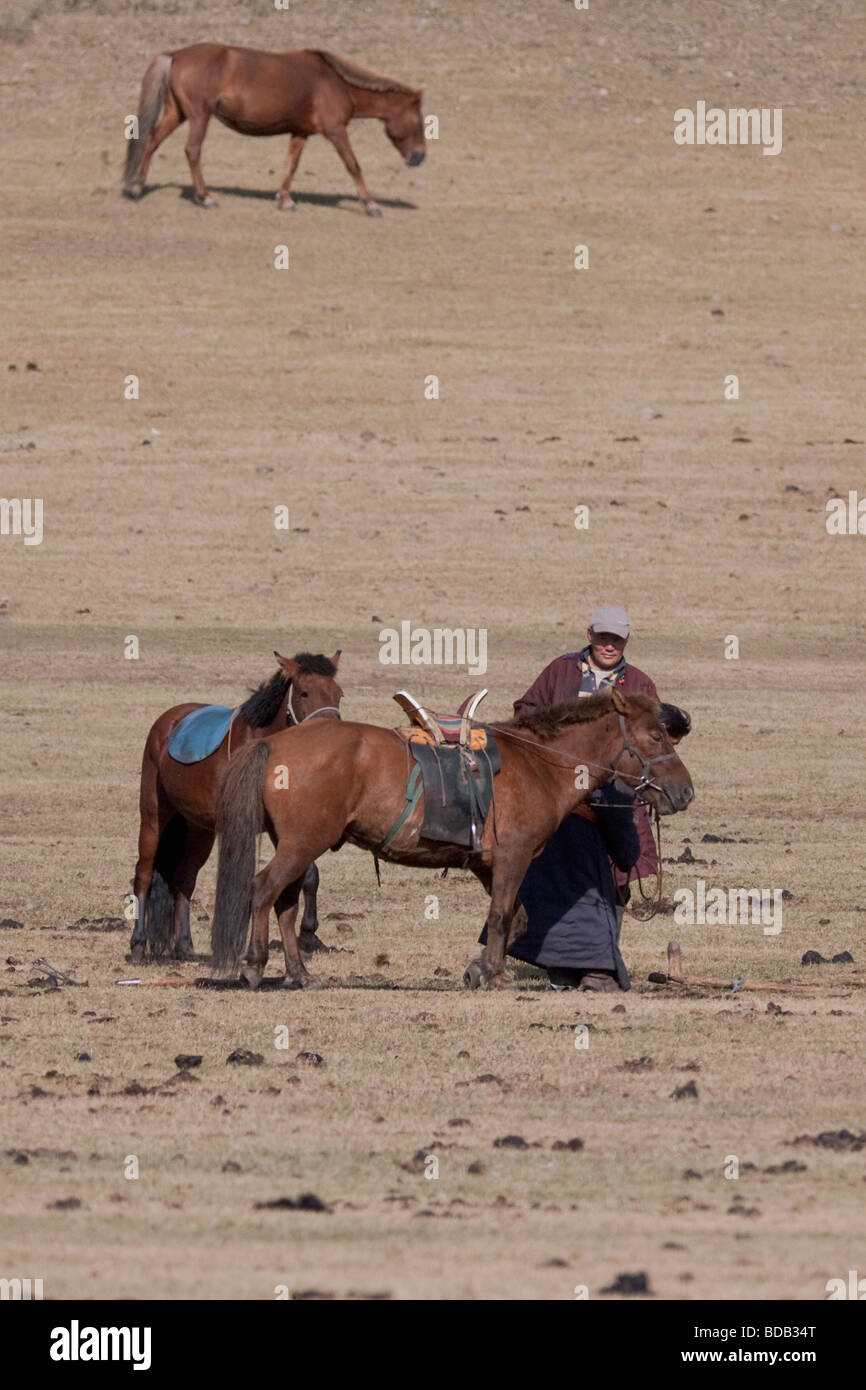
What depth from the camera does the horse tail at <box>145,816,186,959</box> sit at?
1175 centimetres

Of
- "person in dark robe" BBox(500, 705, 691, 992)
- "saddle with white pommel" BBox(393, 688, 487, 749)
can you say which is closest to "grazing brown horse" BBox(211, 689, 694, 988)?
"saddle with white pommel" BBox(393, 688, 487, 749)

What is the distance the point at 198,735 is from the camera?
38.1ft

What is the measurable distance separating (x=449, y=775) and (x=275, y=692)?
1307mm

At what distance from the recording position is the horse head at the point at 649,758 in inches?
415

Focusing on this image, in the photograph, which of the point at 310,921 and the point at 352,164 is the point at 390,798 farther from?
the point at 352,164

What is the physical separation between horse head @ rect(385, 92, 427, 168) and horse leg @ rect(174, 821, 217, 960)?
26.0 meters

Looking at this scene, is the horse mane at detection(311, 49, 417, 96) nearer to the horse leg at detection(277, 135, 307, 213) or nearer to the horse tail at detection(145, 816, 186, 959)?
the horse leg at detection(277, 135, 307, 213)

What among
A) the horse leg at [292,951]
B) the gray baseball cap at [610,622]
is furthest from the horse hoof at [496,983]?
the gray baseball cap at [610,622]

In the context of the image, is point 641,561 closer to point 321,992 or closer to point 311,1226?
point 321,992

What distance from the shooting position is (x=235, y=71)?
1339 inches

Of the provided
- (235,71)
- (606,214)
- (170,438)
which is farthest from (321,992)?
(606,214)

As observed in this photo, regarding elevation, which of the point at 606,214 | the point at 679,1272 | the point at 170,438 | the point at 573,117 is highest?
the point at 573,117

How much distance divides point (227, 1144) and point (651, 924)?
5.65m

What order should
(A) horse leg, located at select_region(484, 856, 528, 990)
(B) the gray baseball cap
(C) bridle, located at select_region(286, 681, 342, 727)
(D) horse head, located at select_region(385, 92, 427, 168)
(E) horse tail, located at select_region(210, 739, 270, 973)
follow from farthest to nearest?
(D) horse head, located at select_region(385, 92, 427, 168)
(C) bridle, located at select_region(286, 681, 342, 727)
(B) the gray baseball cap
(A) horse leg, located at select_region(484, 856, 528, 990)
(E) horse tail, located at select_region(210, 739, 270, 973)
